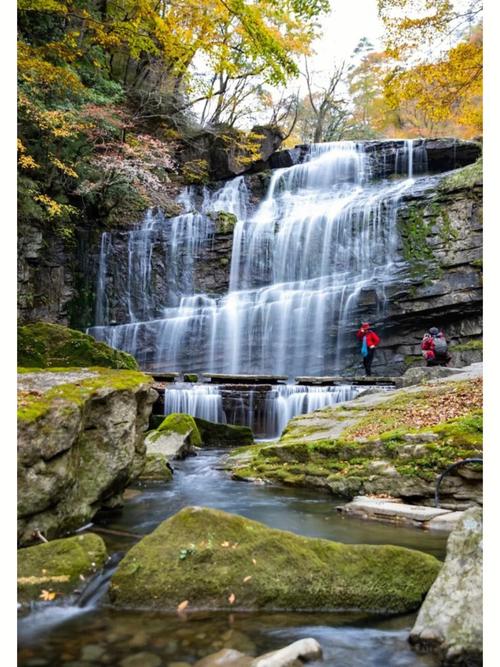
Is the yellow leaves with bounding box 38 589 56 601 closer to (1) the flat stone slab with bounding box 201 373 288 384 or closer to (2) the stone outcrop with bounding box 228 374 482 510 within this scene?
(2) the stone outcrop with bounding box 228 374 482 510

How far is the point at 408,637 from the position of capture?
320 cm

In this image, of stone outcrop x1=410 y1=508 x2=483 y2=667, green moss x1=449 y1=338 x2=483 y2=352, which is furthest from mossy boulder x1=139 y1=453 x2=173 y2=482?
green moss x1=449 y1=338 x2=483 y2=352

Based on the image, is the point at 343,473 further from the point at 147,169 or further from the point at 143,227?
the point at 143,227

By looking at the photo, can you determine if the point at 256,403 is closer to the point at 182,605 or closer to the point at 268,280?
the point at 268,280

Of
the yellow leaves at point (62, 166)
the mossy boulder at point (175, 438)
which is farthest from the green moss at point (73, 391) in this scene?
the yellow leaves at point (62, 166)

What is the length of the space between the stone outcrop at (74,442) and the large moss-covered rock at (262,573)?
3.49 ft

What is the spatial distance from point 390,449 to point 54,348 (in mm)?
4972

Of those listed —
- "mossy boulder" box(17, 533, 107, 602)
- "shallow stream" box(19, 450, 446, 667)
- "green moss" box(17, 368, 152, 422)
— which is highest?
"green moss" box(17, 368, 152, 422)

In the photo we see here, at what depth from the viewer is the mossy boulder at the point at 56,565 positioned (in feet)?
11.2

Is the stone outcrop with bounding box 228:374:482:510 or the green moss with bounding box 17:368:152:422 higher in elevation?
the green moss with bounding box 17:368:152:422

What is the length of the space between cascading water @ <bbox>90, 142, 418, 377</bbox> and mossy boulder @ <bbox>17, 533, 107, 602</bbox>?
607 inches

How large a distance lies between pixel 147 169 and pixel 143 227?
11.5ft

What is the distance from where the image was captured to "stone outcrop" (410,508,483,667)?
113 inches
